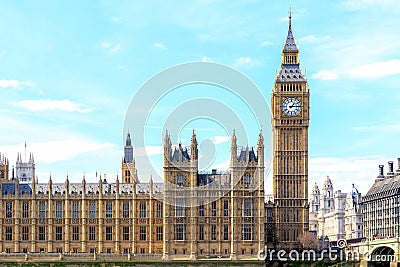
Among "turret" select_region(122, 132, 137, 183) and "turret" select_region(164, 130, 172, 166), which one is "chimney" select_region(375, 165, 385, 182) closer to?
"turret" select_region(122, 132, 137, 183)

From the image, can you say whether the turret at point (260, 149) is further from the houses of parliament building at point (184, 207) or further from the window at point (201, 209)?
the window at point (201, 209)

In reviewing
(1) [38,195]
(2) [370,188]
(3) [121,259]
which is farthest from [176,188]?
(2) [370,188]

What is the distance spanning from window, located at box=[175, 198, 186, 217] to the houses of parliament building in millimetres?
144

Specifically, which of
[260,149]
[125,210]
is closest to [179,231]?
[125,210]

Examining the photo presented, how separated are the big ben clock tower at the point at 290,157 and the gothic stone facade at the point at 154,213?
934 centimetres

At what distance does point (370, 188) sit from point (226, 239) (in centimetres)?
3848

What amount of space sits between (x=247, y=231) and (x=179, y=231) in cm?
977

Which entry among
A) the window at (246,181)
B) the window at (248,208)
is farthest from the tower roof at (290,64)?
the window at (248,208)

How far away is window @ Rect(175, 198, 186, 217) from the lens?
12512cm

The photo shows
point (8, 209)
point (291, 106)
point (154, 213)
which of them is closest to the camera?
point (154, 213)

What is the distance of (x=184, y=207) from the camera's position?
12512 cm

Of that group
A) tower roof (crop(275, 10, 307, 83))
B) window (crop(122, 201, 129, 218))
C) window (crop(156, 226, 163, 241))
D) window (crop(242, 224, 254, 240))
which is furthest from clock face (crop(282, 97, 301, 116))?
window (crop(122, 201, 129, 218))

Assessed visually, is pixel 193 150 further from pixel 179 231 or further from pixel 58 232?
pixel 58 232

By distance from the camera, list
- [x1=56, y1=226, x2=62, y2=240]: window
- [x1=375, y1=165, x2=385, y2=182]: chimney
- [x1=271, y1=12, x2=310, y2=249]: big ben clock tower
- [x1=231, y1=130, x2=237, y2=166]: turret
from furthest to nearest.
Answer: [x1=375, y1=165, x2=385, y2=182]: chimney < [x1=271, y1=12, x2=310, y2=249]: big ben clock tower < [x1=56, y1=226, x2=62, y2=240]: window < [x1=231, y1=130, x2=237, y2=166]: turret
